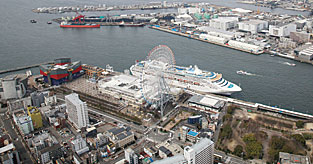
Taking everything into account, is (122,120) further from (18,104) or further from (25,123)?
(18,104)

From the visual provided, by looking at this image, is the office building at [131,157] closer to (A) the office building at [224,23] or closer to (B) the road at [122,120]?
(B) the road at [122,120]

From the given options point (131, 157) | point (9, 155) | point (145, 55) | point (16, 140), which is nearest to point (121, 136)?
point (131, 157)

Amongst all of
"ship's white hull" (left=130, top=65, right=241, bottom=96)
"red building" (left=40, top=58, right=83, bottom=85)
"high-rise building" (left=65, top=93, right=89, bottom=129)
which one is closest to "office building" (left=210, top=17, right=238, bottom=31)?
"ship's white hull" (left=130, top=65, right=241, bottom=96)

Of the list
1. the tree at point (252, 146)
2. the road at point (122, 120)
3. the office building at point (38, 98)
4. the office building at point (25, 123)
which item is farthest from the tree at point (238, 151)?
the office building at point (38, 98)

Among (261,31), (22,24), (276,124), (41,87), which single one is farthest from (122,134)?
(22,24)

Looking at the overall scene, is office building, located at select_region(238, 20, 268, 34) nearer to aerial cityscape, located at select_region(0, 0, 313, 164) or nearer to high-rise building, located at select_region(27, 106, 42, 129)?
aerial cityscape, located at select_region(0, 0, 313, 164)

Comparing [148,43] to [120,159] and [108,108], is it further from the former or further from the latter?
[120,159]

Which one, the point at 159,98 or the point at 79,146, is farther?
the point at 159,98
